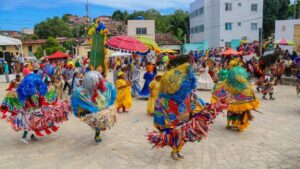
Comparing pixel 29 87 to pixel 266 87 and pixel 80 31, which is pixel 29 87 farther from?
pixel 80 31

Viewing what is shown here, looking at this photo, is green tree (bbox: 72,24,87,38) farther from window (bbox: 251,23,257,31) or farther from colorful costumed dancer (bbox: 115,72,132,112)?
colorful costumed dancer (bbox: 115,72,132,112)

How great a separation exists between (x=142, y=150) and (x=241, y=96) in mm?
2601

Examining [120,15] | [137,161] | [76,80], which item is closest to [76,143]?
[137,161]

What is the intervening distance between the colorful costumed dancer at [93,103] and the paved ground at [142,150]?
2.07ft

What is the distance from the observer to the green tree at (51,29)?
68.3 meters

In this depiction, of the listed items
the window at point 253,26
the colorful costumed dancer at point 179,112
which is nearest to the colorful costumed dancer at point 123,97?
the colorful costumed dancer at point 179,112

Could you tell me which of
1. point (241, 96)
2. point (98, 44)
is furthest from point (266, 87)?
point (98, 44)

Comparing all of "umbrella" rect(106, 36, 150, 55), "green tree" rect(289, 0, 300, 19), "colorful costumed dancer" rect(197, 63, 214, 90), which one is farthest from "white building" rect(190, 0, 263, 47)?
"umbrella" rect(106, 36, 150, 55)

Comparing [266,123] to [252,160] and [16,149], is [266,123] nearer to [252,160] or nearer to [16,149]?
[252,160]

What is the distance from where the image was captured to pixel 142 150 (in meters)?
6.32

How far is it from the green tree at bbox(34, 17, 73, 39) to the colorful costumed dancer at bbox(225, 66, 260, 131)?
66001mm

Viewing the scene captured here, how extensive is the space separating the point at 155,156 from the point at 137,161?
401 millimetres

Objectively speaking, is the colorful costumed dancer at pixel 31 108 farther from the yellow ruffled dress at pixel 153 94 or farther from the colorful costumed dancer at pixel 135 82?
the colorful costumed dancer at pixel 135 82

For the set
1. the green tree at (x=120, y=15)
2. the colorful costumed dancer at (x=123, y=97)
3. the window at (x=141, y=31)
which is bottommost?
the colorful costumed dancer at (x=123, y=97)
